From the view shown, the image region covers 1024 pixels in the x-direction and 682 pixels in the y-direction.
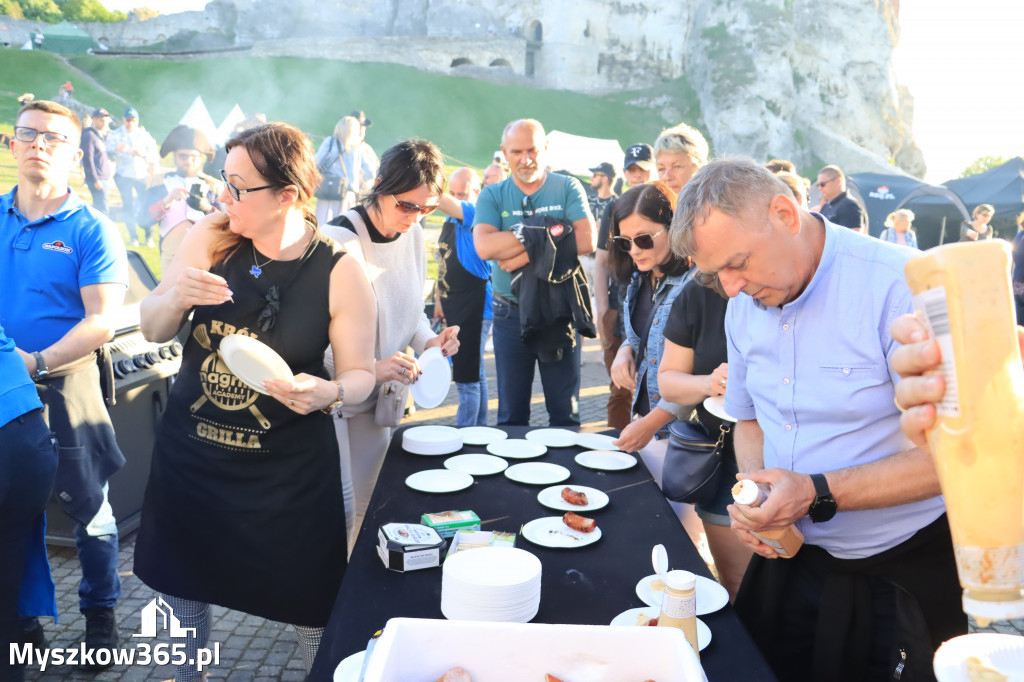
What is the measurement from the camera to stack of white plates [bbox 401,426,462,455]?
2762 millimetres

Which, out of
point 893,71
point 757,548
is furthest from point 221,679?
point 893,71

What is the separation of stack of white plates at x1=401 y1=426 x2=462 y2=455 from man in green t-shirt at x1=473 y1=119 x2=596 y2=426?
1.23 m

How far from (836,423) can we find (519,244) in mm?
2723

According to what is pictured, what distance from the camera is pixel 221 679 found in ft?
9.02

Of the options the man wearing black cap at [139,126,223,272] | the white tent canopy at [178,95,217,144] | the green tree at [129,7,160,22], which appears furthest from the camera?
the green tree at [129,7,160,22]

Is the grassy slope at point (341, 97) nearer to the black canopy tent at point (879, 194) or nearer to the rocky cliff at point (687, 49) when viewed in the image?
the rocky cliff at point (687, 49)

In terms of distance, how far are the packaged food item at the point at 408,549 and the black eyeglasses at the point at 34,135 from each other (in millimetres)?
2275

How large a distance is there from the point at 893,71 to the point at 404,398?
55.8m

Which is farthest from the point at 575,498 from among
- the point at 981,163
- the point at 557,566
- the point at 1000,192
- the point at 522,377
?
the point at 981,163

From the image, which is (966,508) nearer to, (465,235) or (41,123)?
(41,123)

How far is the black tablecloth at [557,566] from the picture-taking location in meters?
1.52

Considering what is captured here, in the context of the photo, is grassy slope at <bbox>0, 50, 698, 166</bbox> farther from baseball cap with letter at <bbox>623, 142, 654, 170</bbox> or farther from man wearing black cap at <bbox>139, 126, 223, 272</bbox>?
baseball cap with letter at <bbox>623, 142, 654, 170</bbox>

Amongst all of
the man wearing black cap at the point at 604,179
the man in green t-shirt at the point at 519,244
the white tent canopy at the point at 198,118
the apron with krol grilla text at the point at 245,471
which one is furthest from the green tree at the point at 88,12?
the apron with krol grilla text at the point at 245,471

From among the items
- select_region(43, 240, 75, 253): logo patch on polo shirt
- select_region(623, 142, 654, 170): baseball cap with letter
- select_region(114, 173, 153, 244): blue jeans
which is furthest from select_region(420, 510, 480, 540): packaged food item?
select_region(114, 173, 153, 244): blue jeans
